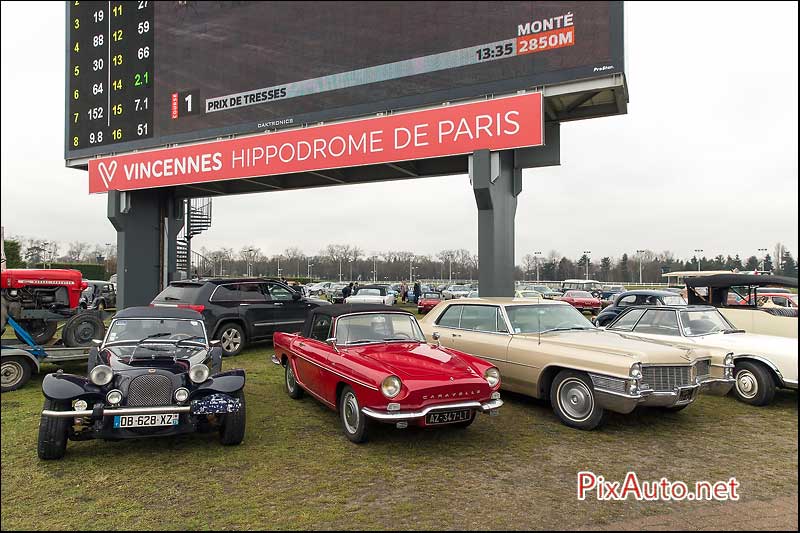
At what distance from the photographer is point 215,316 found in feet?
38.0

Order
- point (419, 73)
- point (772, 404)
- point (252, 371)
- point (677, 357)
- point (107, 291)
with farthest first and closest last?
1. point (107, 291)
2. point (419, 73)
3. point (252, 371)
4. point (772, 404)
5. point (677, 357)

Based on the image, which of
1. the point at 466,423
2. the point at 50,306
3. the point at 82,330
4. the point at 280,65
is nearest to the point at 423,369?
the point at 466,423

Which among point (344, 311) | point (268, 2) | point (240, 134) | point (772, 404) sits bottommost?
point (772, 404)

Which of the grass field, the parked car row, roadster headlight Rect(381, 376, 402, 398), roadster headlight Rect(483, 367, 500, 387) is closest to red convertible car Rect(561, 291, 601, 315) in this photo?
the parked car row

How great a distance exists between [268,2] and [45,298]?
26.9ft

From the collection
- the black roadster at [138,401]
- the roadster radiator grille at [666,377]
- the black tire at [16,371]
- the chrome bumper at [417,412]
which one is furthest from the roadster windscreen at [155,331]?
the roadster radiator grille at [666,377]

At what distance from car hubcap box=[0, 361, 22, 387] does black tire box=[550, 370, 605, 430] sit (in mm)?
7937

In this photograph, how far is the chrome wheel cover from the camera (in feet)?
19.0

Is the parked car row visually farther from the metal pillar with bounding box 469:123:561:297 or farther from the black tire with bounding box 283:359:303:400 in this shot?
the metal pillar with bounding box 469:123:561:297

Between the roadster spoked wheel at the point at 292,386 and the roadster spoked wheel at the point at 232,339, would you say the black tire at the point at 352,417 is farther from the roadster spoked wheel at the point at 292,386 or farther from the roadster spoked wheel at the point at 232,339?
the roadster spoked wheel at the point at 232,339

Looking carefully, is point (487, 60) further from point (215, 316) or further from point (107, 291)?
point (107, 291)

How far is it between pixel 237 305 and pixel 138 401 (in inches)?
272

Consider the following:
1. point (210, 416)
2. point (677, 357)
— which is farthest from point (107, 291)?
point (677, 357)

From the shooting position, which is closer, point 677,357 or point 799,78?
point 799,78
